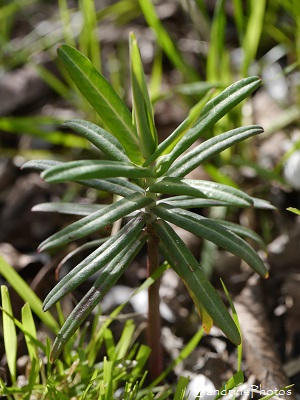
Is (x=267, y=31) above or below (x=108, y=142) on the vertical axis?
above

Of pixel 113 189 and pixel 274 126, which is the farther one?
pixel 274 126

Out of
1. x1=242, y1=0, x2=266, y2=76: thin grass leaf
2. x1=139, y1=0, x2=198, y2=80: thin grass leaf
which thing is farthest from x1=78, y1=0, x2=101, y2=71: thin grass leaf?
x1=242, y1=0, x2=266, y2=76: thin grass leaf

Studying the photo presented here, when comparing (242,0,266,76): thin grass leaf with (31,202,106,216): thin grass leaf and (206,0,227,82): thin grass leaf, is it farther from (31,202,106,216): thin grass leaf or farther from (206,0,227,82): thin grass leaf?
(31,202,106,216): thin grass leaf

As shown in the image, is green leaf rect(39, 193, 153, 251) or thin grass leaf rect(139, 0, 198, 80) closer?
green leaf rect(39, 193, 153, 251)

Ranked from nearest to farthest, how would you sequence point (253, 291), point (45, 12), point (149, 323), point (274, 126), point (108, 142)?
1. point (108, 142)
2. point (149, 323)
3. point (253, 291)
4. point (274, 126)
5. point (45, 12)

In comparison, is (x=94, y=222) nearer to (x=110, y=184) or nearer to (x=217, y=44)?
(x=110, y=184)

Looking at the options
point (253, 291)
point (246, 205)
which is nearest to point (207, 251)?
point (253, 291)

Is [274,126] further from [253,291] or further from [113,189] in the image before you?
[113,189]
